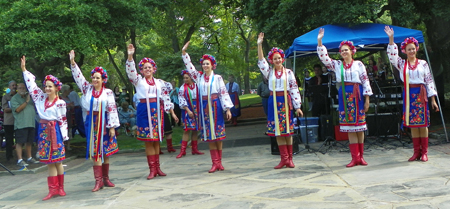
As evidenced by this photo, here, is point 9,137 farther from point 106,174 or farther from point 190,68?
point 190,68

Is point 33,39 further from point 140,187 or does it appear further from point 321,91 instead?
point 321,91

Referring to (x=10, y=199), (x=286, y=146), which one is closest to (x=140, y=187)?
(x=10, y=199)

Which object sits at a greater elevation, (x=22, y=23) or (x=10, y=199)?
(x=22, y=23)

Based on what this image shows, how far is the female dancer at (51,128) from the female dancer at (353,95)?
3.98m

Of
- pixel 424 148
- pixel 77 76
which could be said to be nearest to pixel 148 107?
pixel 77 76

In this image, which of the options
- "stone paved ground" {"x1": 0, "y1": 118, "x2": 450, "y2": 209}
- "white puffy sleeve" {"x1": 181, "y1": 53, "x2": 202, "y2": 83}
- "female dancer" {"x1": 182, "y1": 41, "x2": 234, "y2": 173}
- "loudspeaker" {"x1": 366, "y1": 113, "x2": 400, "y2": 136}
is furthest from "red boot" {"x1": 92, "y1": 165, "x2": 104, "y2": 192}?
"loudspeaker" {"x1": 366, "y1": 113, "x2": 400, "y2": 136}

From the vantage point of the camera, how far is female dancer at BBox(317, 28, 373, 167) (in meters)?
7.42

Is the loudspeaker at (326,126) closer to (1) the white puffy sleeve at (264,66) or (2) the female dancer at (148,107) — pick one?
(1) the white puffy sleeve at (264,66)

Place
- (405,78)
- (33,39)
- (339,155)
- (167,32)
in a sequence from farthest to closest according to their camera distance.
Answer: (167,32) → (33,39) → (339,155) → (405,78)

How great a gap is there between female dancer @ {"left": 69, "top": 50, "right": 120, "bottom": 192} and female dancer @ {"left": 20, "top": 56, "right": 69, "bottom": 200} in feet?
1.08

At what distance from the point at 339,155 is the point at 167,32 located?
18.5 meters

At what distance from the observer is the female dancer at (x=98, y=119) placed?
6.68 m

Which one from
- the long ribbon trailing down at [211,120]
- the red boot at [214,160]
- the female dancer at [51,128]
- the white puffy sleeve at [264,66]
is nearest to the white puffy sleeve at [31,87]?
the female dancer at [51,128]

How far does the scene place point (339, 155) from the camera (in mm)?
8742
